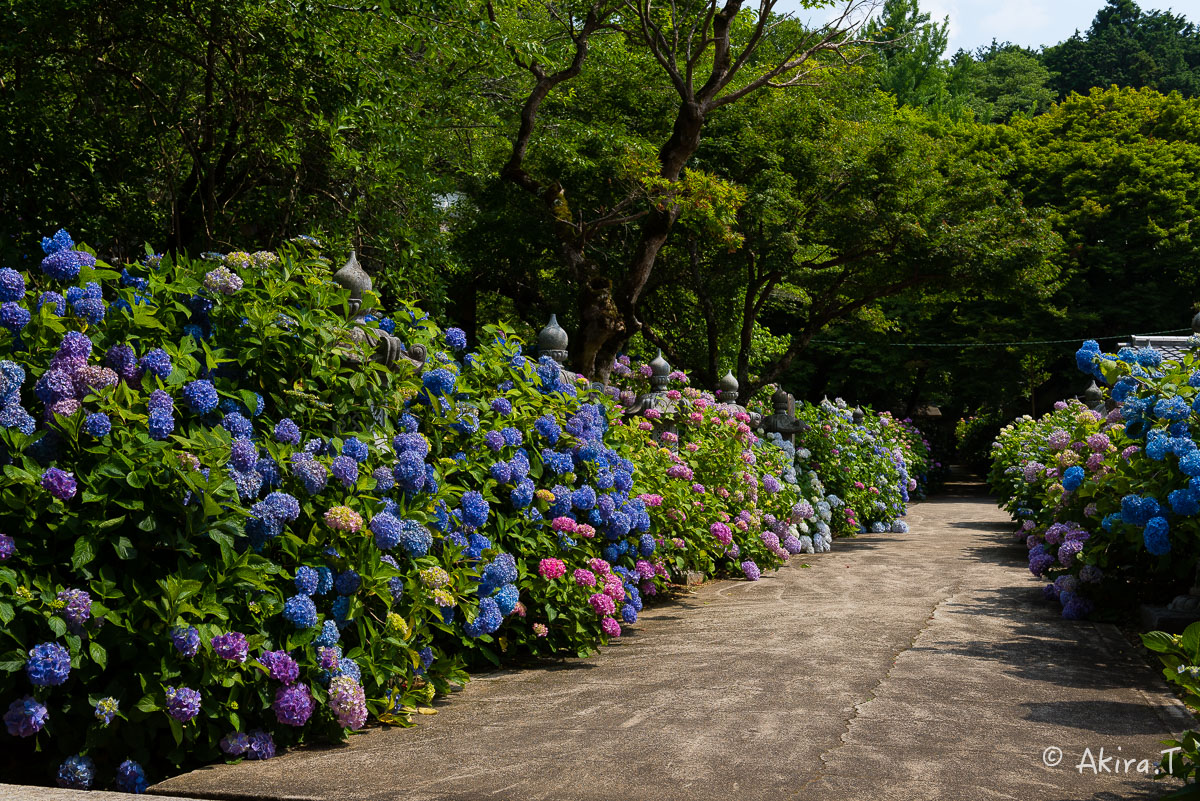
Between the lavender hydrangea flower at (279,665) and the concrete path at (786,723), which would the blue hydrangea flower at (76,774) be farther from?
the lavender hydrangea flower at (279,665)

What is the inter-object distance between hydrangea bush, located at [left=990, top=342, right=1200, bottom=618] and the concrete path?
42 cm

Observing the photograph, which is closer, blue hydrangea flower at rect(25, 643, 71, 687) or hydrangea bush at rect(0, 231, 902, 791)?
blue hydrangea flower at rect(25, 643, 71, 687)

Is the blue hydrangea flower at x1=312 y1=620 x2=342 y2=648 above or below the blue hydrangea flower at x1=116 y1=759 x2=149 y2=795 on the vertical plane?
above

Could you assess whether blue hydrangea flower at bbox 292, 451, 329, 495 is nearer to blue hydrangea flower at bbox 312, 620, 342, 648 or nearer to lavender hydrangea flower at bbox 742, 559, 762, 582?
blue hydrangea flower at bbox 312, 620, 342, 648

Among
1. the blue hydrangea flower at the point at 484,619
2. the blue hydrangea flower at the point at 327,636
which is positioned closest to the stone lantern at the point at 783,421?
the blue hydrangea flower at the point at 484,619

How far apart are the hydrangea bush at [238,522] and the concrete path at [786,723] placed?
0.93 feet

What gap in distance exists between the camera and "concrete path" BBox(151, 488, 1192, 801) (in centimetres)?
321

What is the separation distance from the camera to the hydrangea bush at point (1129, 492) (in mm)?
5270

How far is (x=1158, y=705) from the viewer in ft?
14.0

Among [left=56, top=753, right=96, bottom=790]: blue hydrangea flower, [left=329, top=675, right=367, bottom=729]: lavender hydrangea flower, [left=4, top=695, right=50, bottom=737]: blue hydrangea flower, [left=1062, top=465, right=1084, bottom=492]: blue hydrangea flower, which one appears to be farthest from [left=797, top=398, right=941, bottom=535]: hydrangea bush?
[left=4, top=695, right=50, bottom=737]: blue hydrangea flower

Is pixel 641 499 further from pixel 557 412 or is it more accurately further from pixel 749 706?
pixel 749 706

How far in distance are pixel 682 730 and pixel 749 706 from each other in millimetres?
489

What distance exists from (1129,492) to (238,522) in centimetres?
509

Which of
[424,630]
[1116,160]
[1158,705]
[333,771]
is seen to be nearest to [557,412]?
[424,630]
